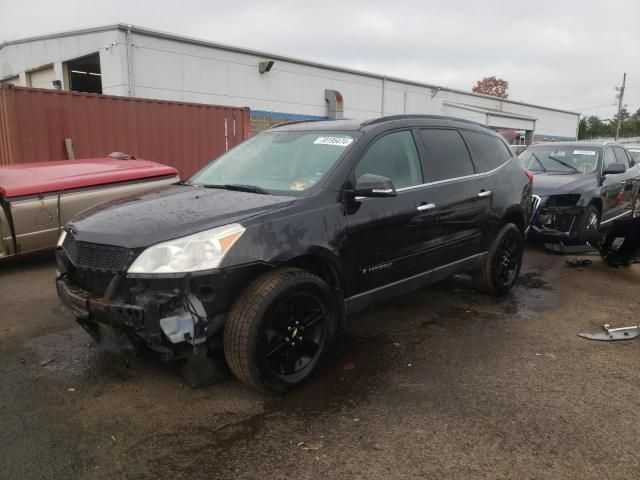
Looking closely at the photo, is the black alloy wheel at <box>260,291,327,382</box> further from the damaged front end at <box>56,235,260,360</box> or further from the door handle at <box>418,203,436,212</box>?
the door handle at <box>418,203,436,212</box>

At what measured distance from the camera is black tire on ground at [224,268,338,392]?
110 inches

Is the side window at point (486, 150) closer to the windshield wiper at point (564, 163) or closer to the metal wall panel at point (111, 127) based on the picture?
the windshield wiper at point (564, 163)

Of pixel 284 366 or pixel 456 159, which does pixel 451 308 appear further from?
pixel 284 366

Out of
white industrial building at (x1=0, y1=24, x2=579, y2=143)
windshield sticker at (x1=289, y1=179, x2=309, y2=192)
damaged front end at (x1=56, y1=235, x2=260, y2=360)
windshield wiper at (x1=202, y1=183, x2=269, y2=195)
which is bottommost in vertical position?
damaged front end at (x1=56, y1=235, x2=260, y2=360)

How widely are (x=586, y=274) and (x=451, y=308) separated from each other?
A: 101 inches

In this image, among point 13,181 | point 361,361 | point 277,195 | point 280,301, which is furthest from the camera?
point 13,181

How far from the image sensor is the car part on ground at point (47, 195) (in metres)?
5.34

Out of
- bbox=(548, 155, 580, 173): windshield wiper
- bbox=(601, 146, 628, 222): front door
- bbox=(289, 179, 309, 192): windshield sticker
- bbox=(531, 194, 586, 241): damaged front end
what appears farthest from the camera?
bbox=(548, 155, 580, 173): windshield wiper

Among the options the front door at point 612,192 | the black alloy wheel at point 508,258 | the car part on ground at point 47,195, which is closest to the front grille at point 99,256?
the car part on ground at point 47,195

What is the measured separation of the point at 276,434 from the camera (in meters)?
2.70

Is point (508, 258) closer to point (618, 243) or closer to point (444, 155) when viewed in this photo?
point (444, 155)

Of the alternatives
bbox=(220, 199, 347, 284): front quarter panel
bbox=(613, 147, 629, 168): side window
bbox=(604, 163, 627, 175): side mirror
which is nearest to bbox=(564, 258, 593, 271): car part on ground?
bbox=(604, 163, 627, 175): side mirror

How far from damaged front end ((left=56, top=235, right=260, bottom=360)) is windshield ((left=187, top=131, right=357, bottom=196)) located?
3.04ft

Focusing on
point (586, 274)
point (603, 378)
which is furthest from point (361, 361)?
point (586, 274)
